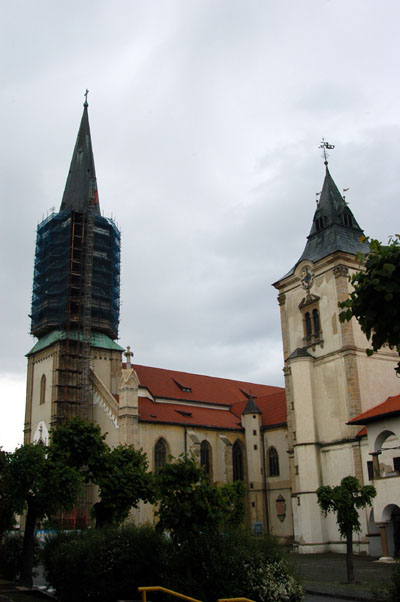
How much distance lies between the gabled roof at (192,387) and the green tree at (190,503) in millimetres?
35978

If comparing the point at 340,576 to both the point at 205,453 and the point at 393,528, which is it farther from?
the point at 205,453

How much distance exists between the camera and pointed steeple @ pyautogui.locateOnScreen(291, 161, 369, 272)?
46.9m

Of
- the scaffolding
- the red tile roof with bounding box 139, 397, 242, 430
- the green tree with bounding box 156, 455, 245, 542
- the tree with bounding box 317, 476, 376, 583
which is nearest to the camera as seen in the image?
the green tree with bounding box 156, 455, 245, 542

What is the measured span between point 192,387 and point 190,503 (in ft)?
139

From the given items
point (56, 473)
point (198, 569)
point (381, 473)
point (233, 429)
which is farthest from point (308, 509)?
point (198, 569)

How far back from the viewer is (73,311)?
5191cm

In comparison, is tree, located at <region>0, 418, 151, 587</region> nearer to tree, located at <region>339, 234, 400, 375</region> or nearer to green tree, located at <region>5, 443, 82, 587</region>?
green tree, located at <region>5, 443, 82, 587</region>

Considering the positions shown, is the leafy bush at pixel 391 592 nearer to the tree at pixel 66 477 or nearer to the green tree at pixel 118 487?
the green tree at pixel 118 487

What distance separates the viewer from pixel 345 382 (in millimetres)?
41812

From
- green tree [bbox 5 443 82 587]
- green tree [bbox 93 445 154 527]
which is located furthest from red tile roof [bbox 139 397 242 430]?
green tree [bbox 5 443 82 587]

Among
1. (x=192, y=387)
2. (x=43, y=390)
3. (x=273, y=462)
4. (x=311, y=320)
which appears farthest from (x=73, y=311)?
(x=273, y=462)

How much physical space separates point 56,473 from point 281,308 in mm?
29712

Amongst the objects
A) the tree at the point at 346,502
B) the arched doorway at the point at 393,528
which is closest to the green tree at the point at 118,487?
the tree at the point at 346,502

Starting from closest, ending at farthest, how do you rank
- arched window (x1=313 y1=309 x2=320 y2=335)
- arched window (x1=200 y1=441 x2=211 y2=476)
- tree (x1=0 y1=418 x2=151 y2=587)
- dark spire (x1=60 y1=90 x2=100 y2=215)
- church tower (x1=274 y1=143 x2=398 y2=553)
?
tree (x1=0 y1=418 x2=151 y2=587)
church tower (x1=274 y1=143 x2=398 y2=553)
arched window (x1=313 y1=309 x2=320 y2=335)
arched window (x1=200 y1=441 x2=211 y2=476)
dark spire (x1=60 y1=90 x2=100 y2=215)
